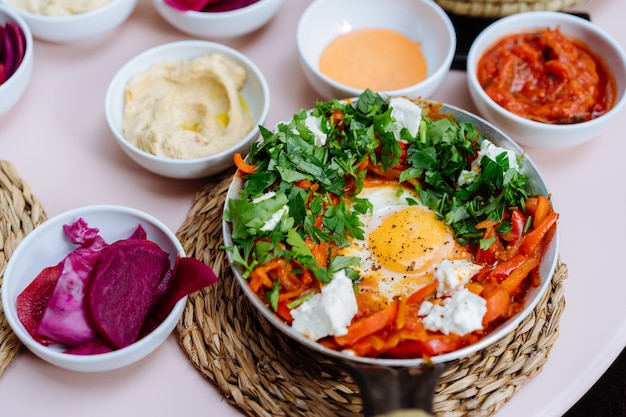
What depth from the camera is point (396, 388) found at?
148 centimetres

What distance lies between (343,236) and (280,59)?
103cm

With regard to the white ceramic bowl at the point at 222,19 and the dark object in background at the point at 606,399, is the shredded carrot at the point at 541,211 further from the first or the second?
the white ceramic bowl at the point at 222,19

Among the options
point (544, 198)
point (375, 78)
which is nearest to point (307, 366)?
point (544, 198)

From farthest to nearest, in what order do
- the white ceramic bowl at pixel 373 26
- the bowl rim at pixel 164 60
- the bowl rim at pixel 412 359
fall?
the white ceramic bowl at pixel 373 26 → the bowl rim at pixel 164 60 → the bowl rim at pixel 412 359

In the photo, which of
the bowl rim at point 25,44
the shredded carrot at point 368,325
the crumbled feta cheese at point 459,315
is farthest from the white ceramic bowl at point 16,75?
the crumbled feta cheese at point 459,315

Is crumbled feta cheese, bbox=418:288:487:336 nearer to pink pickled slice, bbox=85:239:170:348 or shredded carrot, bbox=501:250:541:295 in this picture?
shredded carrot, bbox=501:250:541:295

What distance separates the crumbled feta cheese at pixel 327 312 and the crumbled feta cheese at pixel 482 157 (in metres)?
0.53

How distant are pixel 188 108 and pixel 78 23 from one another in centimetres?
53

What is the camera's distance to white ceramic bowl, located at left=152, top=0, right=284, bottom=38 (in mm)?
2482

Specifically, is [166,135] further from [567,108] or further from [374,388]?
[567,108]

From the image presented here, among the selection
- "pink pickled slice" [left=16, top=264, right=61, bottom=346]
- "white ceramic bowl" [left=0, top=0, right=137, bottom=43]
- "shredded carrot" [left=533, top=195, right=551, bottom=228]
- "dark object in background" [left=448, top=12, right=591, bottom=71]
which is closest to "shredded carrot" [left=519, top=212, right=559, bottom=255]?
"shredded carrot" [left=533, top=195, right=551, bottom=228]

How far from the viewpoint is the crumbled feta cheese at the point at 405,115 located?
6.51ft

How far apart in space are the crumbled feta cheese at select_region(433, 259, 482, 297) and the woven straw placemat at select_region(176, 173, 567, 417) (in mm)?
240

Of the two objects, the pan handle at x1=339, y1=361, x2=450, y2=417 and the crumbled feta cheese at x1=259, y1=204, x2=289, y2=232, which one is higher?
the crumbled feta cheese at x1=259, y1=204, x2=289, y2=232
